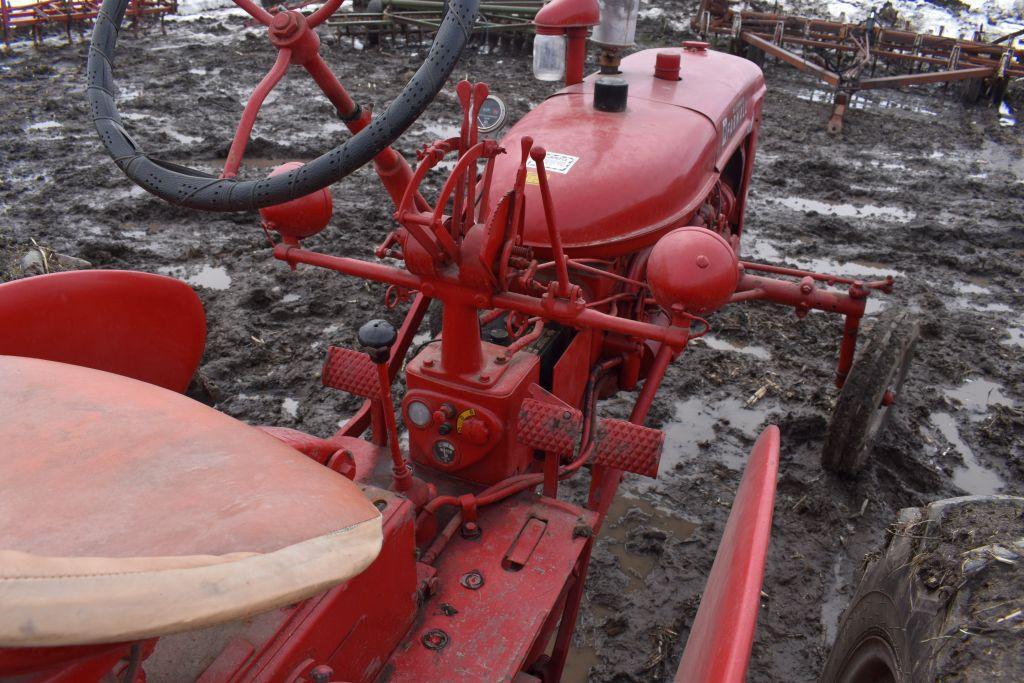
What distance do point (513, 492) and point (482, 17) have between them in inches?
366

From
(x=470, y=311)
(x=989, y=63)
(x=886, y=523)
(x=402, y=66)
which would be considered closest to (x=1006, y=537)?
(x=470, y=311)

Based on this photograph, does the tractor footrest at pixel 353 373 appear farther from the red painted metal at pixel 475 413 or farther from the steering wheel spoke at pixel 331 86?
the steering wheel spoke at pixel 331 86

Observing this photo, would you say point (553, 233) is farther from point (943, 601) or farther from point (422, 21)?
point (422, 21)

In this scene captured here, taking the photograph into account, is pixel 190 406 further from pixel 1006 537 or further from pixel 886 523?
pixel 886 523

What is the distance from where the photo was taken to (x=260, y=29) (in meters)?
12.1

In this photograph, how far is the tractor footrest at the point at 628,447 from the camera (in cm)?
213

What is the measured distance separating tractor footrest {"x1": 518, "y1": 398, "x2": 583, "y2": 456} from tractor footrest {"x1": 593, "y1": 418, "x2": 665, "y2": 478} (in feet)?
0.40

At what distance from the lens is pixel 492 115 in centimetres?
243

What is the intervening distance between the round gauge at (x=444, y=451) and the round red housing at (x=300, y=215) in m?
0.72

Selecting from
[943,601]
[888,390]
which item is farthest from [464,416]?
[888,390]

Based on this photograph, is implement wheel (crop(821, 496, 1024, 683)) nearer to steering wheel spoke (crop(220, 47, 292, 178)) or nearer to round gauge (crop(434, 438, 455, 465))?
round gauge (crop(434, 438, 455, 465))

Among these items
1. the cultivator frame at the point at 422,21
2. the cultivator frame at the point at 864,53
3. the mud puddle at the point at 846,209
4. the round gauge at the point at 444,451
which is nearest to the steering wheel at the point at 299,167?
the round gauge at the point at 444,451

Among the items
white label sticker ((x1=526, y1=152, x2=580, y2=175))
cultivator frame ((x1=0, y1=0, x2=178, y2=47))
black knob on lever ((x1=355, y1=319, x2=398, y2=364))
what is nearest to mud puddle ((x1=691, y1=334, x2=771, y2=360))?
white label sticker ((x1=526, y1=152, x2=580, y2=175))

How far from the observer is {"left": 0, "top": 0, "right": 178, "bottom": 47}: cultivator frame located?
10.1 m
